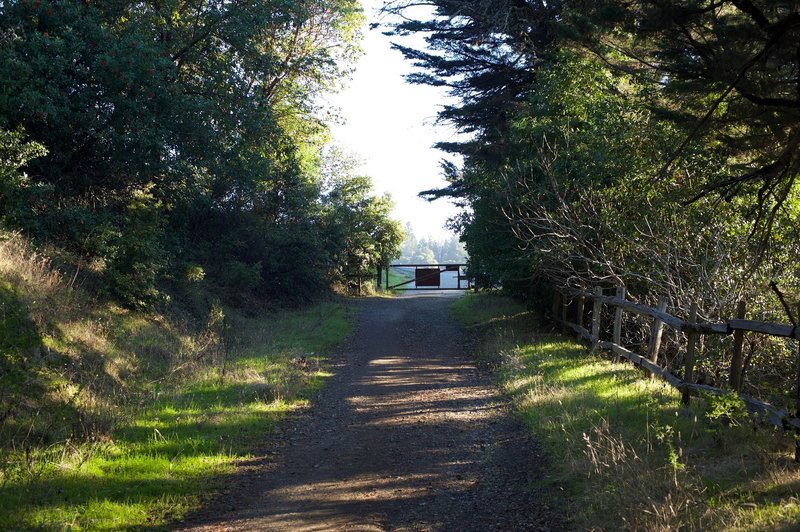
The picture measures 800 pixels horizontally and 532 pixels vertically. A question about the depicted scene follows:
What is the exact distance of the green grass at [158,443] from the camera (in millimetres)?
6078

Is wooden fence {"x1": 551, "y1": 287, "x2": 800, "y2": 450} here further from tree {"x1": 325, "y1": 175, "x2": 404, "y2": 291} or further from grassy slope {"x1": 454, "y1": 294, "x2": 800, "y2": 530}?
tree {"x1": 325, "y1": 175, "x2": 404, "y2": 291}

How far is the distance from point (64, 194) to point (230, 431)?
915cm

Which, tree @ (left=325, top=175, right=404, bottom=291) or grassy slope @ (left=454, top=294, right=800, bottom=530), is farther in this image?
tree @ (left=325, top=175, right=404, bottom=291)

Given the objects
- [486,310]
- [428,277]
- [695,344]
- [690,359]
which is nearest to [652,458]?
[690,359]

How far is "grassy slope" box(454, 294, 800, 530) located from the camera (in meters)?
5.29

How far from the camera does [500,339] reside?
17.3 metres

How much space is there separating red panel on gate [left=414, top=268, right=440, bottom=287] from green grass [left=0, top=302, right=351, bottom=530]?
33544 mm

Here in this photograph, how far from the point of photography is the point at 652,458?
22.0 ft

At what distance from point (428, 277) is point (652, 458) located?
139 ft

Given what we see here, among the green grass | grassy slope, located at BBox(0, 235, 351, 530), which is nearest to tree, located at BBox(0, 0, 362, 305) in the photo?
grassy slope, located at BBox(0, 235, 351, 530)

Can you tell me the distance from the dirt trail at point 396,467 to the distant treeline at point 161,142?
676 centimetres

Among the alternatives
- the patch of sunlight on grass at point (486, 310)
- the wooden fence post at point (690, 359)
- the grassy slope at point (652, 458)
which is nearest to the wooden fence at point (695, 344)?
the wooden fence post at point (690, 359)

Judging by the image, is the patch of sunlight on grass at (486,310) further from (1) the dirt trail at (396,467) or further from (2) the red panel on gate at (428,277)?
(2) the red panel on gate at (428,277)

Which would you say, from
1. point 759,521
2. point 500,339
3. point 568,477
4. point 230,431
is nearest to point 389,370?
point 500,339
